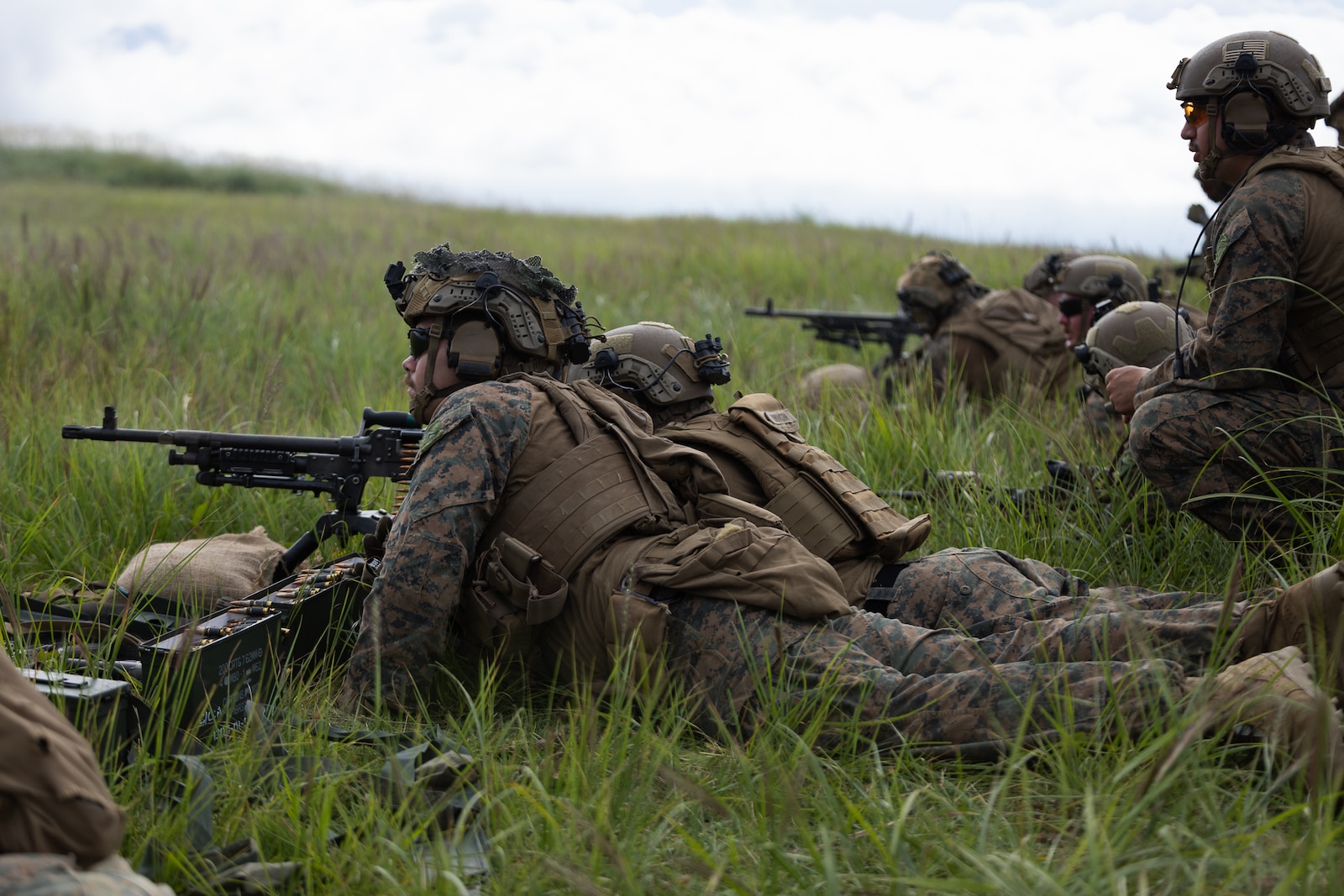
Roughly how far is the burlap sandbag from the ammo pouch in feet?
3.93

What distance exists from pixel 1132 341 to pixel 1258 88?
1.55 meters

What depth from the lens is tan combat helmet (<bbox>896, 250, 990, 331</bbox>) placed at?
326 inches

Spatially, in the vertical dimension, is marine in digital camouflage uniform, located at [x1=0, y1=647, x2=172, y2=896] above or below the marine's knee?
below

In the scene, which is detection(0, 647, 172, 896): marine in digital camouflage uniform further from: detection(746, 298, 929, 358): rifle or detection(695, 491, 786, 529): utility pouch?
detection(746, 298, 929, 358): rifle

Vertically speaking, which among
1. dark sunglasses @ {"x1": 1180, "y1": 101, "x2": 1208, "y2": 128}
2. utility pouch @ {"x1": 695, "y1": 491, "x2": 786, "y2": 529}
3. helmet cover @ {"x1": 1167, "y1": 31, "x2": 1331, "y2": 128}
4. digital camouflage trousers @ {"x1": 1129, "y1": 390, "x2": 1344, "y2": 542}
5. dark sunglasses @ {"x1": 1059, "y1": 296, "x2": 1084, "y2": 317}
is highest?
helmet cover @ {"x1": 1167, "y1": 31, "x2": 1331, "y2": 128}

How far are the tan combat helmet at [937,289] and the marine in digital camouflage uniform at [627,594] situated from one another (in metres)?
5.28

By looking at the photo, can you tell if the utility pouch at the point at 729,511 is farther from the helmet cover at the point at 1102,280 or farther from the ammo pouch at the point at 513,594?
the helmet cover at the point at 1102,280

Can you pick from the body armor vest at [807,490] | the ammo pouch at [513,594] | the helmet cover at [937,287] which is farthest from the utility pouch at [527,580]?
the helmet cover at [937,287]

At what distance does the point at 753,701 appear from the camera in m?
3.02

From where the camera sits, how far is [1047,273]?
866 cm

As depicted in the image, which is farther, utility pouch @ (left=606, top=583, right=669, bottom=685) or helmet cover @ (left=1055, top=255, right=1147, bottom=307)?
helmet cover @ (left=1055, top=255, right=1147, bottom=307)

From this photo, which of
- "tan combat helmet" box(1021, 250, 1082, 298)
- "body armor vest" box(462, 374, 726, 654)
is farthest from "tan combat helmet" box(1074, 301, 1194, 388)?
"tan combat helmet" box(1021, 250, 1082, 298)

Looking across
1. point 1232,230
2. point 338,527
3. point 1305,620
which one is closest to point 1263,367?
point 1232,230

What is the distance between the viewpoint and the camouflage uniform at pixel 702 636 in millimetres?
2865
